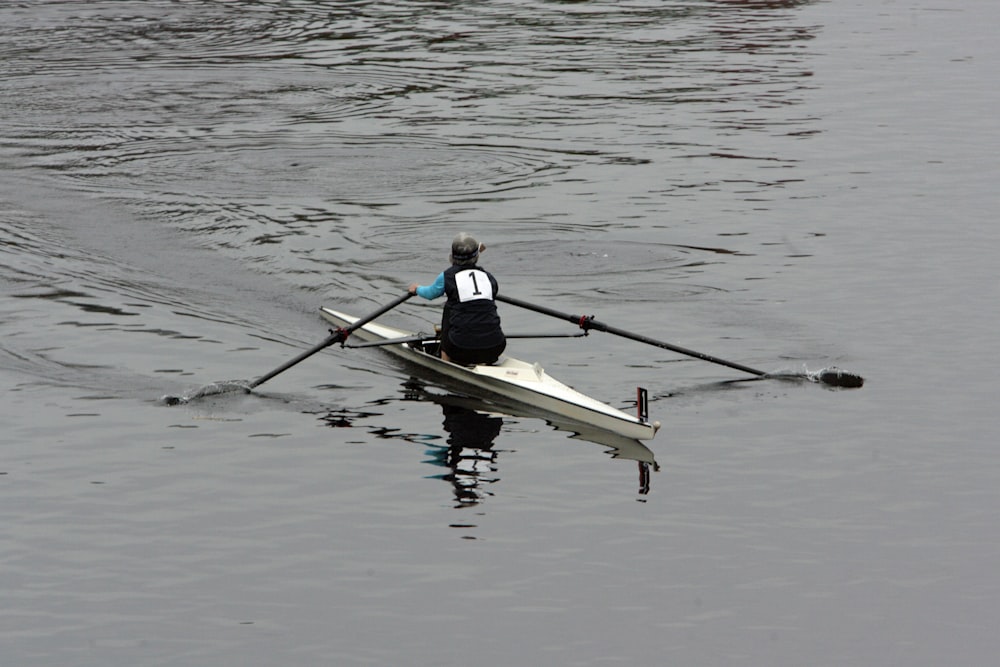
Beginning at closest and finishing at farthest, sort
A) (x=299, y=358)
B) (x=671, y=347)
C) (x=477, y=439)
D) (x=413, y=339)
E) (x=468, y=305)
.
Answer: (x=477, y=439) < (x=468, y=305) < (x=299, y=358) < (x=671, y=347) < (x=413, y=339)

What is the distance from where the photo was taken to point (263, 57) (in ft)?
158

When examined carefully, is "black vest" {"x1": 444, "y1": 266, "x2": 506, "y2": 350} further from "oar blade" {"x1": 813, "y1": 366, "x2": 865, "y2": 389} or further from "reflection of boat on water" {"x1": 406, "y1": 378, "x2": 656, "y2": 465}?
"oar blade" {"x1": 813, "y1": 366, "x2": 865, "y2": 389}

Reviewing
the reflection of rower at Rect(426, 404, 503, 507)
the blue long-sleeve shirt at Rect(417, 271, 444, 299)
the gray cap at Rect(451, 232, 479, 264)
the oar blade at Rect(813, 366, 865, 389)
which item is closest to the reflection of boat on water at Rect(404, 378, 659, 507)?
the reflection of rower at Rect(426, 404, 503, 507)

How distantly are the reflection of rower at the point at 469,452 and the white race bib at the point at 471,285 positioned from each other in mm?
1488

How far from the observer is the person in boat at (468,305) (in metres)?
19.1

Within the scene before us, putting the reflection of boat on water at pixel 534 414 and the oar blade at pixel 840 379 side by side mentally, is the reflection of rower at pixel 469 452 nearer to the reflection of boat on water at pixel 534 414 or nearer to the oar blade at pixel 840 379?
the reflection of boat on water at pixel 534 414

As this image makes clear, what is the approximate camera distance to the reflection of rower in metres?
16.1

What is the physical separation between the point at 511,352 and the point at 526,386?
294 centimetres

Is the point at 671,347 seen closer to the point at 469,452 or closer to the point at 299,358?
the point at 469,452

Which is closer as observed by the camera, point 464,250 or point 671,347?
point 464,250

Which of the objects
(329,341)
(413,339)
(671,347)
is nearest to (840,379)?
(671,347)

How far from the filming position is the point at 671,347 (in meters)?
20.0

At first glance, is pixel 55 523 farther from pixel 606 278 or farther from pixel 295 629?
pixel 606 278

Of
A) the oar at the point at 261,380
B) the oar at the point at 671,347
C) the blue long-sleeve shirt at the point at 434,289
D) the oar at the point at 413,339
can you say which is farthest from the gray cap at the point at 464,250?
the oar at the point at 413,339
